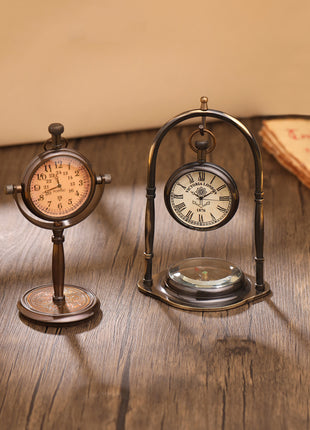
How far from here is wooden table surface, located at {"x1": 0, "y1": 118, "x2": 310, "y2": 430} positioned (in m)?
1.83

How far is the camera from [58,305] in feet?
7.32

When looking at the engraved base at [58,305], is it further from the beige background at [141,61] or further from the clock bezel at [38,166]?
the beige background at [141,61]

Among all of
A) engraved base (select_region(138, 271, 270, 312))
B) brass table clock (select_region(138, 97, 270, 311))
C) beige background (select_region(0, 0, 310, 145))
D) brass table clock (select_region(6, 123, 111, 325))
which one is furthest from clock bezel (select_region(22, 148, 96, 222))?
beige background (select_region(0, 0, 310, 145))

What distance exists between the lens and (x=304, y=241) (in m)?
2.70

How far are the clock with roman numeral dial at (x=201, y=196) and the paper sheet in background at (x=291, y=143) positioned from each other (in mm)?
999

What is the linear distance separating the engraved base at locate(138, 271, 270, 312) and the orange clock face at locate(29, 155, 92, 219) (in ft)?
1.32

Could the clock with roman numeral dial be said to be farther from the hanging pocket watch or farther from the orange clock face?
the orange clock face

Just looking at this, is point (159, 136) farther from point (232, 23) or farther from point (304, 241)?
point (232, 23)

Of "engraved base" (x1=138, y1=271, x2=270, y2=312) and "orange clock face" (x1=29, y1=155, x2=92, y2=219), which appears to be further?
"engraved base" (x1=138, y1=271, x2=270, y2=312)

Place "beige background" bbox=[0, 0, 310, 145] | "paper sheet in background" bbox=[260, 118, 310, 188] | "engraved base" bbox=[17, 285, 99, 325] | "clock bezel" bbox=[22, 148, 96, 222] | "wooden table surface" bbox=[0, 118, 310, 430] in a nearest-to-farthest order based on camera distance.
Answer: "wooden table surface" bbox=[0, 118, 310, 430], "clock bezel" bbox=[22, 148, 96, 222], "engraved base" bbox=[17, 285, 99, 325], "paper sheet in background" bbox=[260, 118, 310, 188], "beige background" bbox=[0, 0, 310, 145]

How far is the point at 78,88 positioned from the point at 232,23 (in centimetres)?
81

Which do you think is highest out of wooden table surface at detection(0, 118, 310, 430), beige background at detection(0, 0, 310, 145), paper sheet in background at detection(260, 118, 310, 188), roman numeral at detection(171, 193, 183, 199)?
beige background at detection(0, 0, 310, 145)

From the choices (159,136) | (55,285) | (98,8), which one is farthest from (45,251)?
(98,8)

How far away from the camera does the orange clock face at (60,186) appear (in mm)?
2084
